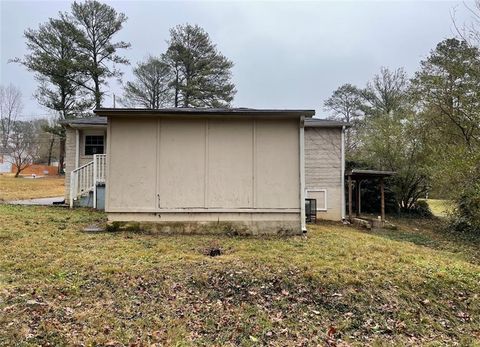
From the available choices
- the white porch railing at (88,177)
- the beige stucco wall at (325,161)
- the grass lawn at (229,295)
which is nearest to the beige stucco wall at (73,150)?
the white porch railing at (88,177)

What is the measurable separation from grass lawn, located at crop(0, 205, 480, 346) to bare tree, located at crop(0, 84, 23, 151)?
3009 centimetres

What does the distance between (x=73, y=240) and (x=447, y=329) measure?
228 inches

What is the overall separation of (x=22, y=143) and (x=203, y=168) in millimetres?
30690

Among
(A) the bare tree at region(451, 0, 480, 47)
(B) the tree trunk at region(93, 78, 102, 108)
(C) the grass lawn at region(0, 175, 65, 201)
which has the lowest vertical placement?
(C) the grass lawn at region(0, 175, 65, 201)

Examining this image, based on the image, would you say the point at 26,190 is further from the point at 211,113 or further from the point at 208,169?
the point at 211,113

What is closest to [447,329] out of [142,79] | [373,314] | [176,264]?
[373,314]

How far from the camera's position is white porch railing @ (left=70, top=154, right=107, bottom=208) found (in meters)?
10.9

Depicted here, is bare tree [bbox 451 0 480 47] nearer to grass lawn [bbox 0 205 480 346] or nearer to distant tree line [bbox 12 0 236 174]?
Answer: grass lawn [bbox 0 205 480 346]

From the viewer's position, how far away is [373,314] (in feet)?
12.7

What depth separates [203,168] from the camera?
7230 mm

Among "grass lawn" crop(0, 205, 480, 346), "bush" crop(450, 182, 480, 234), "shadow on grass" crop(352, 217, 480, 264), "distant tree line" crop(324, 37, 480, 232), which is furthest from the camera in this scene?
"distant tree line" crop(324, 37, 480, 232)

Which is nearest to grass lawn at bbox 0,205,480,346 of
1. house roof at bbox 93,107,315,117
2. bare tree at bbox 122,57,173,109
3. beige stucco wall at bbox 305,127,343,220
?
house roof at bbox 93,107,315,117

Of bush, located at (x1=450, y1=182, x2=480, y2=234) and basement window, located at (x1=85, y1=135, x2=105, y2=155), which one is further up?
basement window, located at (x1=85, y1=135, x2=105, y2=155)

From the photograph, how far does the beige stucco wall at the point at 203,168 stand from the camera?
23.4ft
